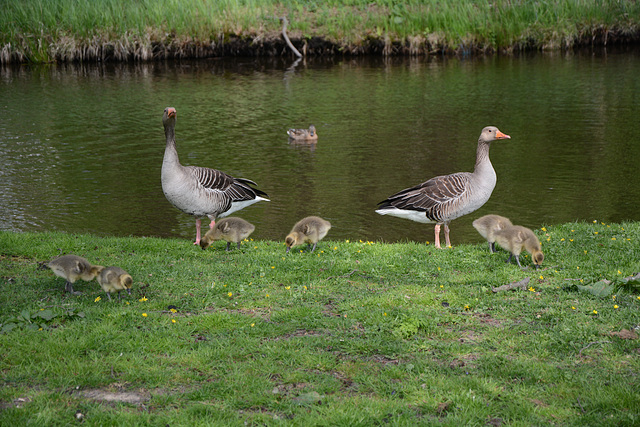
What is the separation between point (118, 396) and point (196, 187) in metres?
6.56

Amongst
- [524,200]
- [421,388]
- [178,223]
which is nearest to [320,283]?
[421,388]

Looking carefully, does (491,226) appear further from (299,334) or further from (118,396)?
(118,396)

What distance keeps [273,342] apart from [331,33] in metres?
34.3

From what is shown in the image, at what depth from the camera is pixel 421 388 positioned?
20.5 ft

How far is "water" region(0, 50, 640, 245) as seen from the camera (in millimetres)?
16125

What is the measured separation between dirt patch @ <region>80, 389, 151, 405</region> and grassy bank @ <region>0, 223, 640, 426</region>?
0.06ft

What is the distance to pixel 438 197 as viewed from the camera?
1215 centimetres

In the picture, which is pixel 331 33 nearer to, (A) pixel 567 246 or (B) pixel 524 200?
(B) pixel 524 200

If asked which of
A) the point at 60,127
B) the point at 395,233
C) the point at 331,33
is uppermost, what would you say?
the point at 331,33

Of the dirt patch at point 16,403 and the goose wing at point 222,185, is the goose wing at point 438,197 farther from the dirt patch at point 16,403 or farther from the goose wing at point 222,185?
the dirt patch at point 16,403

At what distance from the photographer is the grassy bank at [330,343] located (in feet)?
19.4

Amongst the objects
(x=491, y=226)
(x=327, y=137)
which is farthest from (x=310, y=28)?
→ (x=491, y=226)

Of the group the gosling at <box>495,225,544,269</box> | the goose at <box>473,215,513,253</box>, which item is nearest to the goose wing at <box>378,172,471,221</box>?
the goose at <box>473,215,513,253</box>

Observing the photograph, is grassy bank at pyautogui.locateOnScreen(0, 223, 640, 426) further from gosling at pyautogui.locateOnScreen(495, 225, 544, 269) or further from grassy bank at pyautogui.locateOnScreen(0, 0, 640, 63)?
grassy bank at pyautogui.locateOnScreen(0, 0, 640, 63)
